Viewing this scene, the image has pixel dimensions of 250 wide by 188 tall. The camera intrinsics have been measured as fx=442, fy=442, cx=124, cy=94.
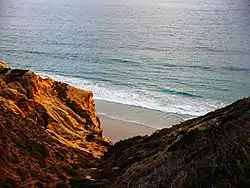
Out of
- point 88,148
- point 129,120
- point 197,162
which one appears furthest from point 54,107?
point 129,120

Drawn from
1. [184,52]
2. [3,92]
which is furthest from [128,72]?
[3,92]

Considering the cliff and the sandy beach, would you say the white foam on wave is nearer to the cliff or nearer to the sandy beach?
the sandy beach

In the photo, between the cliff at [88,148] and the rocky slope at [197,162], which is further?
the cliff at [88,148]

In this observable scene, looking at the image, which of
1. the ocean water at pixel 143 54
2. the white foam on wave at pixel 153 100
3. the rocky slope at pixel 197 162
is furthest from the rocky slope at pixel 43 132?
the ocean water at pixel 143 54

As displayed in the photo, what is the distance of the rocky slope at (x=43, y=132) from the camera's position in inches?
527

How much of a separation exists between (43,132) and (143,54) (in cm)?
4369

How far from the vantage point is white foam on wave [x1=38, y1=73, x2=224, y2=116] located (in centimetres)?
3791

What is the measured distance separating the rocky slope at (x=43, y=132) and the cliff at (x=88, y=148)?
3cm

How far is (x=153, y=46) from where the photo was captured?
65000mm

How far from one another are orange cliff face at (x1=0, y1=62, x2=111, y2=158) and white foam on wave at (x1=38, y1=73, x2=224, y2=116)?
610 inches

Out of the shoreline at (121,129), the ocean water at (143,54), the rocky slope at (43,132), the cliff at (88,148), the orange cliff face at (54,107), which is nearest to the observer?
the cliff at (88,148)

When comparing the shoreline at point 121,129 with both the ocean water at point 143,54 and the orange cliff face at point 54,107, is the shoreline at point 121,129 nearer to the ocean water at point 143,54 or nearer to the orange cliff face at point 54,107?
the ocean water at point 143,54

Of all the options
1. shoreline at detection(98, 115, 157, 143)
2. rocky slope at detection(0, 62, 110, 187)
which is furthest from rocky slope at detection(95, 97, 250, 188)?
shoreline at detection(98, 115, 157, 143)

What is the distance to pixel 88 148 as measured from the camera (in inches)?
739
